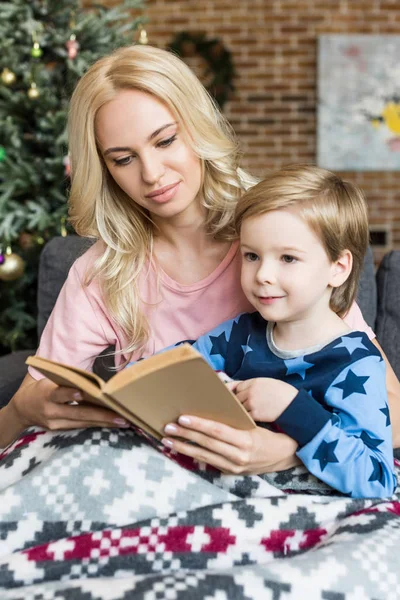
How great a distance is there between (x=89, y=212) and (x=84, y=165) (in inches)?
5.0

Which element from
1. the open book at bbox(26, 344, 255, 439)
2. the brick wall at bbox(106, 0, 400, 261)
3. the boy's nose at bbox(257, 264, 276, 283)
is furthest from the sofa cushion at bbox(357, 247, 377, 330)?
the brick wall at bbox(106, 0, 400, 261)

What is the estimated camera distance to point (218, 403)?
1.09 meters

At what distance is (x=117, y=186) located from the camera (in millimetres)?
1659

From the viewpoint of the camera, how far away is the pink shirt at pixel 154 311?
1.63m

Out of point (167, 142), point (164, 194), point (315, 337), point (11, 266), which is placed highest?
point (167, 142)

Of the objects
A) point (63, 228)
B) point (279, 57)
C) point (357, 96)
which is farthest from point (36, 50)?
point (357, 96)

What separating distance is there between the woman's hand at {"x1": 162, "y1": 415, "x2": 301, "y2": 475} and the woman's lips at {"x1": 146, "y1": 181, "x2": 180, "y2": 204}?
53 centimetres

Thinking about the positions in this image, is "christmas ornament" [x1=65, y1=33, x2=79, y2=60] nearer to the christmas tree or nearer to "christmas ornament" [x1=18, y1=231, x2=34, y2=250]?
the christmas tree

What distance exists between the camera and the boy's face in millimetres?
1268

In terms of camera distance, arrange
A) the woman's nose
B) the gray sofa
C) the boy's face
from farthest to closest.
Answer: the gray sofa < the woman's nose < the boy's face

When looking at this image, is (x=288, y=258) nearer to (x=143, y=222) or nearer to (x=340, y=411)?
(x=340, y=411)

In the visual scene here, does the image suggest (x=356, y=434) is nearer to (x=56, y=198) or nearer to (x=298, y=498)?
(x=298, y=498)

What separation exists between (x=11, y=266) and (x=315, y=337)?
1763 millimetres

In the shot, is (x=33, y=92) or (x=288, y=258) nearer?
(x=288, y=258)
